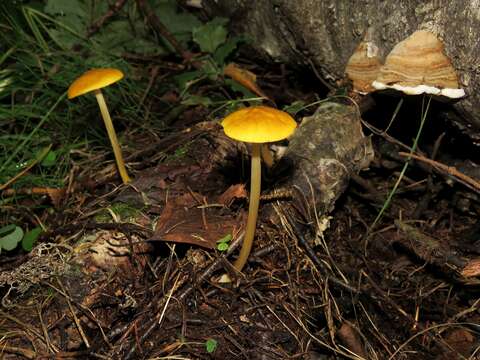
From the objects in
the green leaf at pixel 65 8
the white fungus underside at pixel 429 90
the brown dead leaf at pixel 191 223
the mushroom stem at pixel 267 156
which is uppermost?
the green leaf at pixel 65 8

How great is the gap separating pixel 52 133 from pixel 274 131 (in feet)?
6.83

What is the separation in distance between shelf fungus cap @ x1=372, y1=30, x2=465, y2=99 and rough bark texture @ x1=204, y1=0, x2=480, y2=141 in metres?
0.04

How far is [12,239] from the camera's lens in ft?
8.82

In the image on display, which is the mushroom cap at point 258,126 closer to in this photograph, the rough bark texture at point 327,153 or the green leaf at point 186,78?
the rough bark texture at point 327,153

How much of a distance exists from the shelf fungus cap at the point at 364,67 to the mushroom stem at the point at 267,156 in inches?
27.6

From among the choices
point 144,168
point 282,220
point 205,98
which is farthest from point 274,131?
point 205,98

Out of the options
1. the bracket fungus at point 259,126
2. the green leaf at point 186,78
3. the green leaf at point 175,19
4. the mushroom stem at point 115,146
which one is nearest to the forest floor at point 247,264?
the mushroom stem at point 115,146

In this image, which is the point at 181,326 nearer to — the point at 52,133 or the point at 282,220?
the point at 282,220

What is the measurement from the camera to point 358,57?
284 centimetres

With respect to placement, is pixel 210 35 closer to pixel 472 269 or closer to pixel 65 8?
pixel 65 8

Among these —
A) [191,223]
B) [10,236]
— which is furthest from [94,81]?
[10,236]

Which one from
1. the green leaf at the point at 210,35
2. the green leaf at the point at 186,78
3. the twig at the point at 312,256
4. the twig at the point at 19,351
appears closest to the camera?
the twig at the point at 19,351

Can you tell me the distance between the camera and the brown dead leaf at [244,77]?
11.4ft

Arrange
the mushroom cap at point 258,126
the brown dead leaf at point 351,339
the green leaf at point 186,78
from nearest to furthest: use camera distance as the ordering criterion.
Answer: the mushroom cap at point 258,126
the brown dead leaf at point 351,339
the green leaf at point 186,78
